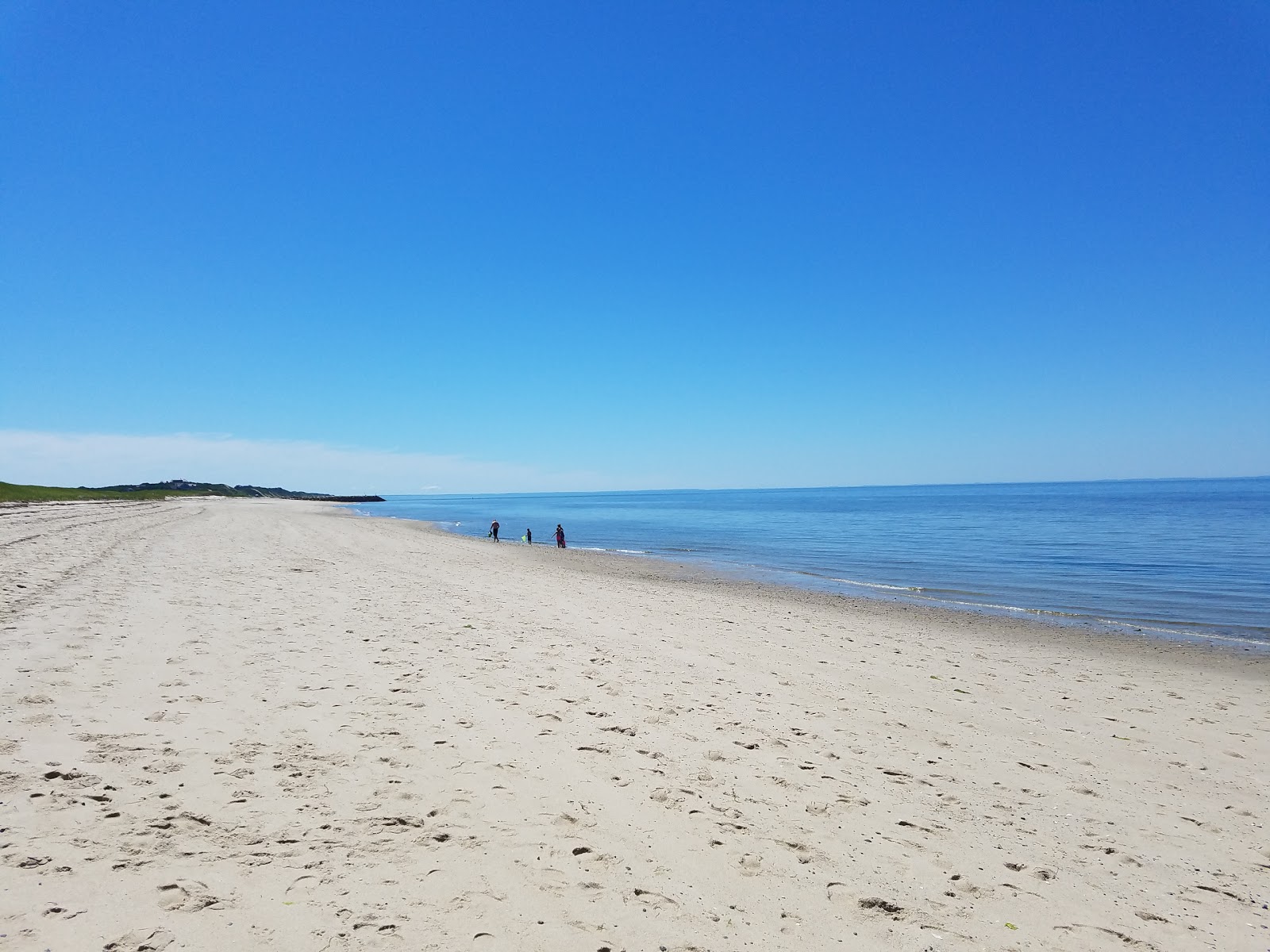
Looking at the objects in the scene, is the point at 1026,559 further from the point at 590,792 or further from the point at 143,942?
the point at 143,942

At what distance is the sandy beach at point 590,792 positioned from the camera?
13.4 feet

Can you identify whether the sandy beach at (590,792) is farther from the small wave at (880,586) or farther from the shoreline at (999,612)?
the small wave at (880,586)

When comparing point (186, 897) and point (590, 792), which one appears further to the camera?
point (590, 792)

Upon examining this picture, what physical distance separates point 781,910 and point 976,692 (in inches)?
295

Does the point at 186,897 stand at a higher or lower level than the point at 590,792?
higher

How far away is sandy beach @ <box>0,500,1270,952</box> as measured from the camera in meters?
4.09

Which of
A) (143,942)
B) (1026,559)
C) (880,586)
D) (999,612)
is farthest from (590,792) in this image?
(1026,559)

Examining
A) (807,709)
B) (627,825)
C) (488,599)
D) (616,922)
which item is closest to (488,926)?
(616,922)

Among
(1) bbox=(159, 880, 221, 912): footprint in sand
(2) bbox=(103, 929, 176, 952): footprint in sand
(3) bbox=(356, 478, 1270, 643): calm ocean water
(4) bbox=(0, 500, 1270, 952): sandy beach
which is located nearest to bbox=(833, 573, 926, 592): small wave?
(3) bbox=(356, 478, 1270, 643): calm ocean water

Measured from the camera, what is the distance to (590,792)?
584cm

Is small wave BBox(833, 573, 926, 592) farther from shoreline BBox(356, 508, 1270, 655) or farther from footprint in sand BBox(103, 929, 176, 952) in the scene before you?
footprint in sand BBox(103, 929, 176, 952)

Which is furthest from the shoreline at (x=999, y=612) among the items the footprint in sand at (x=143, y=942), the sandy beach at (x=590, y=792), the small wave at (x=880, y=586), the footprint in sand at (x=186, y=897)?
the footprint in sand at (x=143, y=942)

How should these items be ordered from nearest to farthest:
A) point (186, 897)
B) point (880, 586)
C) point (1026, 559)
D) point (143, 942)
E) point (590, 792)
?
point (143, 942) → point (186, 897) → point (590, 792) → point (880, 586) → point (1026, 559)

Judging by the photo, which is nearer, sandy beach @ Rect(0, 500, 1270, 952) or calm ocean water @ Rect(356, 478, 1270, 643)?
sandy beach @ Rect(0, 500, 1270, 952)
